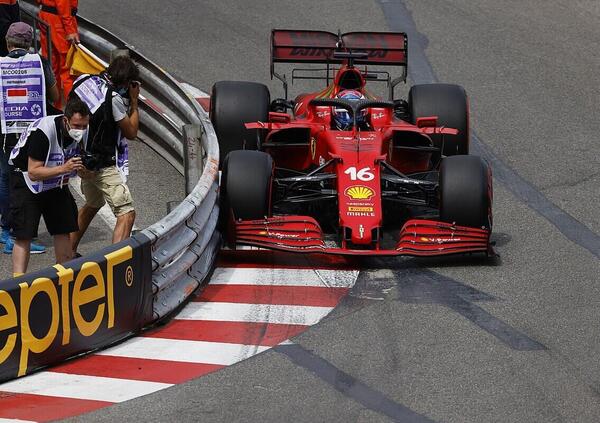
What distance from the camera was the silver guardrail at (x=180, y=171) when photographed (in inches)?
353

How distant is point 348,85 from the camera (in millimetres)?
12266

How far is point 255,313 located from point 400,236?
1.65 meters

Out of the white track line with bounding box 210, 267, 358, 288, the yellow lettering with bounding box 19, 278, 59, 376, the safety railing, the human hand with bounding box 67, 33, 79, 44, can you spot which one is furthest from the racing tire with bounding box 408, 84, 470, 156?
the yellow lettering with bounding box 19, 278, 59, 376

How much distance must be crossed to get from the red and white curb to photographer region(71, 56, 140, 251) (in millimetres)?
921

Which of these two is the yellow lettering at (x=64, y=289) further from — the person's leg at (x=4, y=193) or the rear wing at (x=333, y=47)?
the rear wing at (x=333, y=47)

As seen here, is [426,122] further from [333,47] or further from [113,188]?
[113,188]

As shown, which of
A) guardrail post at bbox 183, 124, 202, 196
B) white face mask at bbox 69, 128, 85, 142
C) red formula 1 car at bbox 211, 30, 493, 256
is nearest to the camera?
white face mask at bbox 69, 128, 85, 142

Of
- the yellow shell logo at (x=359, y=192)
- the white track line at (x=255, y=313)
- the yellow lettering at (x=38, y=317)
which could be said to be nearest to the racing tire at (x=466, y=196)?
the yellow shell logo at (x=359, y=192)

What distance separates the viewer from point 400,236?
33.8 feet

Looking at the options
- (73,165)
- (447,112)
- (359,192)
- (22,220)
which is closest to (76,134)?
(73,165)

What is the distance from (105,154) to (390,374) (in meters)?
2.81

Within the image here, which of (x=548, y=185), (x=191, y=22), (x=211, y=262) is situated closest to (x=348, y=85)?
(x=548, y=185)

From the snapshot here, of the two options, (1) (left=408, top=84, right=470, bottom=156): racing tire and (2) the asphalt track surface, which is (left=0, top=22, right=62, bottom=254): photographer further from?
(1) (left=408, top=84, right=470, bottom=156): racing tire

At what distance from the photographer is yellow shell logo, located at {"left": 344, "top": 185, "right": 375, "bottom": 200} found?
10305mm
